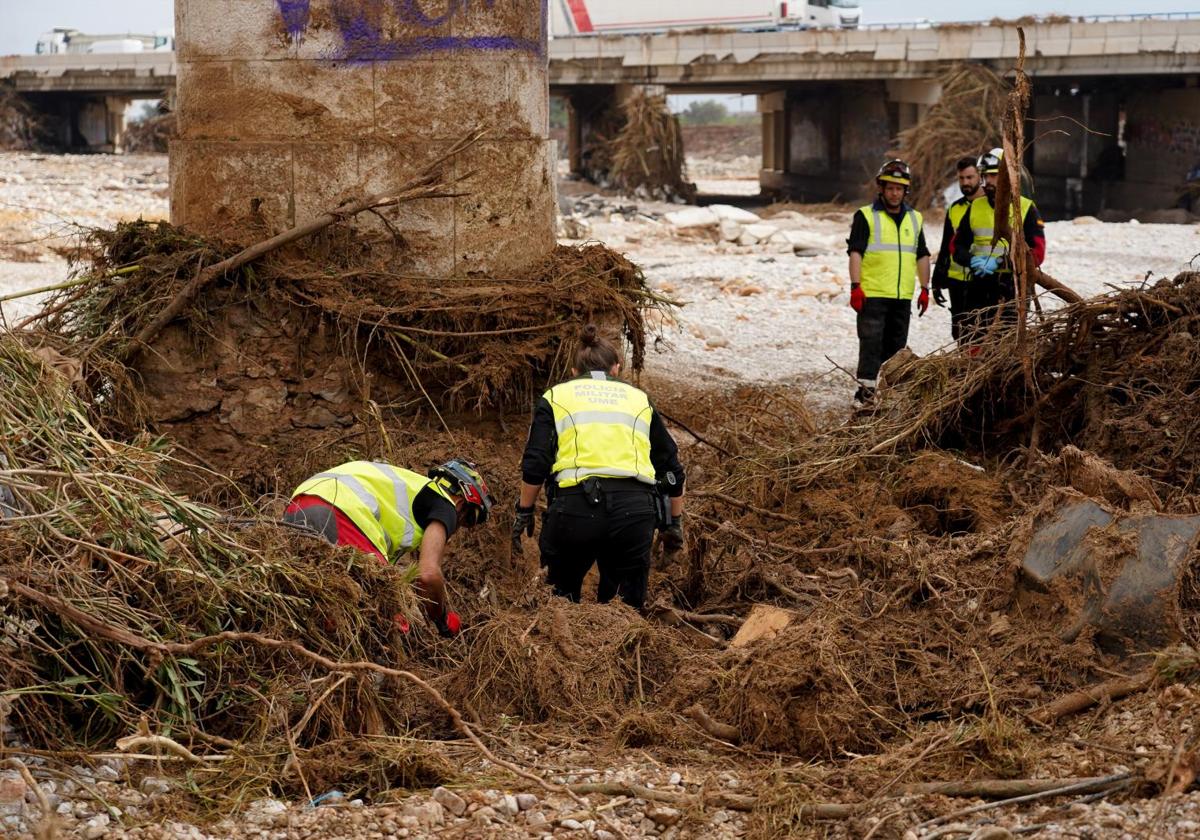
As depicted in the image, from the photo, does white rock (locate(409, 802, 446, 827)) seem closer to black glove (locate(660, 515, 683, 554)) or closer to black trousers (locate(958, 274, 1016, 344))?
black glove (locate(660, 515, 683, 554))

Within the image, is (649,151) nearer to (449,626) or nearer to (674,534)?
(674,534)

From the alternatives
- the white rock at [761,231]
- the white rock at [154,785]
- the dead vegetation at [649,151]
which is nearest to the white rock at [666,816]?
the white rock at [154,785]

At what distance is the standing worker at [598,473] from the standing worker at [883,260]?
137 inches

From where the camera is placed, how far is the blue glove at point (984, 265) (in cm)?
888

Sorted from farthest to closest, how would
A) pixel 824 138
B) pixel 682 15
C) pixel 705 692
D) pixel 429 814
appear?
1. pixel 824 138
2. pixel 682 15
3. pixel 705 692
4. pixel 429 814

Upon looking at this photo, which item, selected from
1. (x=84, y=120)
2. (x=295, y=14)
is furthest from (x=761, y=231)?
(x=84, y=120)

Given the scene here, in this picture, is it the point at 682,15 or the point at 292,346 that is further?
the point at 682,15

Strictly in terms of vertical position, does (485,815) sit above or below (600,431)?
below

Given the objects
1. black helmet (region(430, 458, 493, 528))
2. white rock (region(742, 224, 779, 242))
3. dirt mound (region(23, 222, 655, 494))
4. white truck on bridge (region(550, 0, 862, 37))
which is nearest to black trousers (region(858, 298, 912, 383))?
dirt mound (region(23, 222, 655, 494))

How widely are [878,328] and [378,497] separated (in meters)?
4.82

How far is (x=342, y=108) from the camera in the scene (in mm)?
7719

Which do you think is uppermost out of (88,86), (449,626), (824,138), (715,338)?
(88,86)

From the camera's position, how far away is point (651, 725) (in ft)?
15.4

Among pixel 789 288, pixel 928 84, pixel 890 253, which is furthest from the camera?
pixel 928 84
